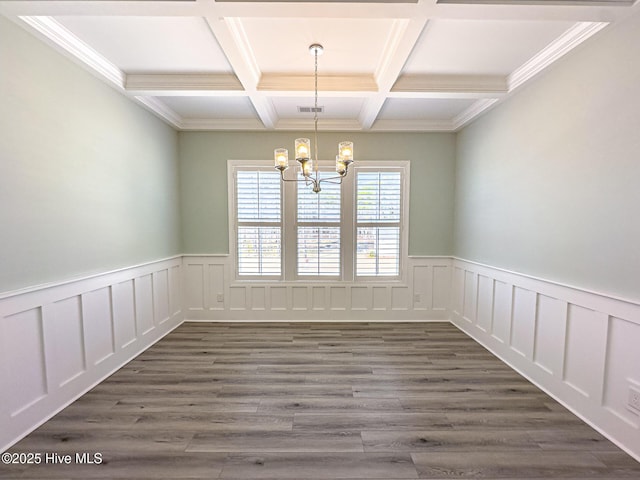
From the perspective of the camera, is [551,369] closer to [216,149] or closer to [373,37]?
[373,37]

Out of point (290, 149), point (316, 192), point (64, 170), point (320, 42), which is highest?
point (320, 42)

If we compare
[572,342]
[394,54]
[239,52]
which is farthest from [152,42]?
[572,342]

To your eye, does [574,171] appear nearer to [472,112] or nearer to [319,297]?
[472,112]

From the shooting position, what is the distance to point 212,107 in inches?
136

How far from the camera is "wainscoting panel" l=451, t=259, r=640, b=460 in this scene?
6.05 ft

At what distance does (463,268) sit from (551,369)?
1616mm

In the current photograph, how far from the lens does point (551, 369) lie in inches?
94.8

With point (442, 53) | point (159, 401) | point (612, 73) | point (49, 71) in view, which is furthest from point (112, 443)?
point (612, 73)

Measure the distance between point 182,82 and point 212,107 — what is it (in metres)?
0.70

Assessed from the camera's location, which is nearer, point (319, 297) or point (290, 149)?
point (290, 149)

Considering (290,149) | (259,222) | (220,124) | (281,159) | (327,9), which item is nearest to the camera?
(327,9)

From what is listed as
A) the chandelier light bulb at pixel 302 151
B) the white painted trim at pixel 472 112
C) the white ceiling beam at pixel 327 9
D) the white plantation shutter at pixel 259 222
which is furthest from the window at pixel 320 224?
the white ceiling beam at pixel 327 9

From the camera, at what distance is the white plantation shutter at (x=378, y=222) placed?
4.10 m

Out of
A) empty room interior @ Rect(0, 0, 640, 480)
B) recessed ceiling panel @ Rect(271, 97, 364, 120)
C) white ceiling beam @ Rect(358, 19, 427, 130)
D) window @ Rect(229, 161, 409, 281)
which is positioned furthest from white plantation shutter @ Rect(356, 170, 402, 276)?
white ceiling beam @ Rect(358, 19, 427, 130)
